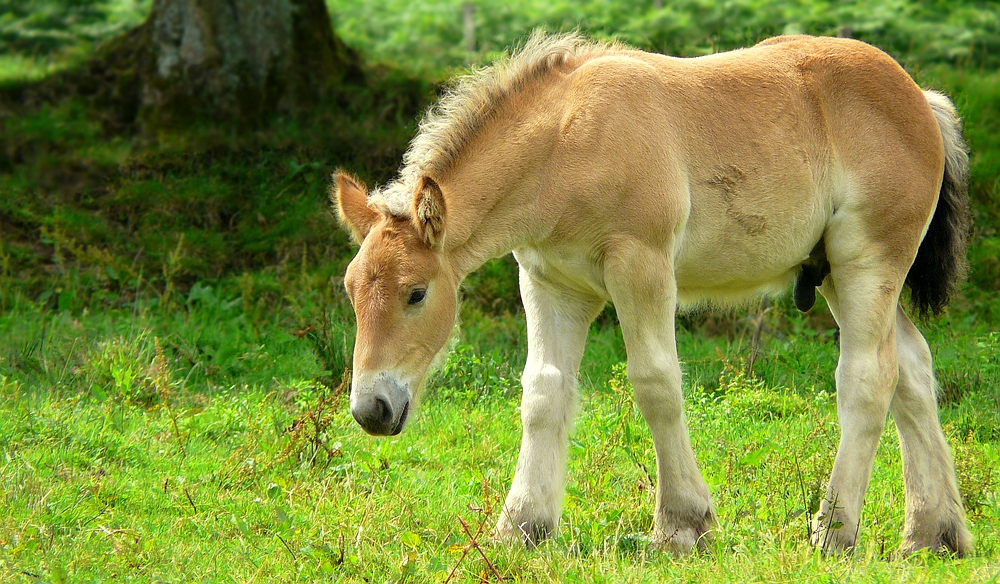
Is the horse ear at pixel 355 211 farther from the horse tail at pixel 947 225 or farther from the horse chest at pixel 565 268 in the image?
the horse tail at pixel 947 225

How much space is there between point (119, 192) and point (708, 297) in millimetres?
6769

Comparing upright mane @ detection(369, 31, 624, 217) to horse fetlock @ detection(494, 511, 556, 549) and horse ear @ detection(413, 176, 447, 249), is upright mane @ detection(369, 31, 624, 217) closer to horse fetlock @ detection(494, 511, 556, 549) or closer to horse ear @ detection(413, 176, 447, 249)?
horse ear @ detection(413, 176, 447, 249)

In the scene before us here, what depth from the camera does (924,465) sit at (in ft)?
16.4

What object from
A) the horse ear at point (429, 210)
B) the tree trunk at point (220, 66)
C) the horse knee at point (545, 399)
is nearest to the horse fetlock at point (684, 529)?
the horse knee at point (545, 399)

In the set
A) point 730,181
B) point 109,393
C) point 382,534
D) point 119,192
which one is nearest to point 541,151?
point 730,181

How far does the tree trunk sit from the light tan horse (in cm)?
654

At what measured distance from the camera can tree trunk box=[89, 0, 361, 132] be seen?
428 inches

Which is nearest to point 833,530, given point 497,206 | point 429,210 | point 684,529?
point 684,529

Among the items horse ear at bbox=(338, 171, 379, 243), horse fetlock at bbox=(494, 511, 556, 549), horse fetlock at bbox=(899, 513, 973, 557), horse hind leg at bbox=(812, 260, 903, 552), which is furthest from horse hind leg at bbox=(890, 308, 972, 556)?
horse ear at bbox=(338, 171, 379, 243)

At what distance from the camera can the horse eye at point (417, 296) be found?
4.29 meters

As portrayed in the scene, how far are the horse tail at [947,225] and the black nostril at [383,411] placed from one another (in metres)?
3.02

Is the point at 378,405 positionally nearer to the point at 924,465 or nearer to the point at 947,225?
the point at 924,465

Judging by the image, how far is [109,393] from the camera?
21.3 feet

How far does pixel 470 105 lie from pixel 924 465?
272 centimetres
